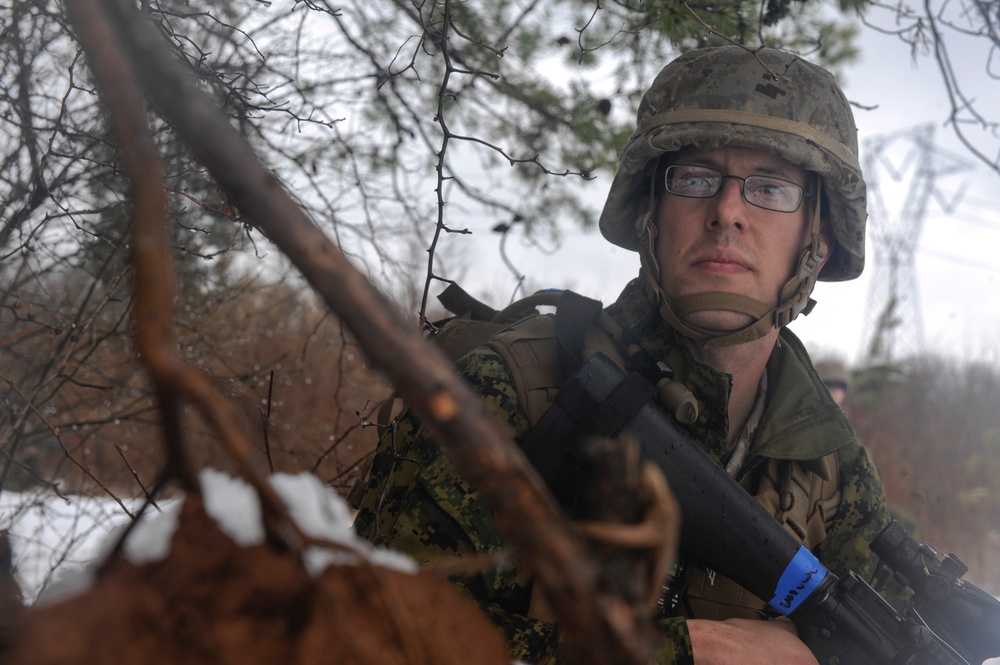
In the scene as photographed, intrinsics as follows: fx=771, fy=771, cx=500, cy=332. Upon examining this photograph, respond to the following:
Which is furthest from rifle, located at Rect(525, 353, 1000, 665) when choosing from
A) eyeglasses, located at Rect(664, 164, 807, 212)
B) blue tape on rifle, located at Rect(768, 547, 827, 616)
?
eyeglasses, located at Rect(664, 164, 807, 212)

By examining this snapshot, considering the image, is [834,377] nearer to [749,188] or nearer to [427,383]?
[749,188]

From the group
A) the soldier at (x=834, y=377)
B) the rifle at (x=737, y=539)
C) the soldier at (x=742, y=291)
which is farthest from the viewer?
the soldier at (x=834, y=377)

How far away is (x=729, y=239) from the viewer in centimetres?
248

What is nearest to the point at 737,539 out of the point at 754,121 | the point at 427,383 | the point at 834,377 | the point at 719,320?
the point at 719,320

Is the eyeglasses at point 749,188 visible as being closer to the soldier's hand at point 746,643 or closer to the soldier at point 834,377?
the soldier's hand at point 746,643

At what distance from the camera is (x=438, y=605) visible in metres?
0.74

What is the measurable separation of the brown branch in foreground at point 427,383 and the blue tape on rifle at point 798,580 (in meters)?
1.46


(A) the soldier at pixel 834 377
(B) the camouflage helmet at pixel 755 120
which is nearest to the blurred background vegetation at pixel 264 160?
(B) the camouflage helmet at pixel 755 120

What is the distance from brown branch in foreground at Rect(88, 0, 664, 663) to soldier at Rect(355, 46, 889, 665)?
54.8 inches

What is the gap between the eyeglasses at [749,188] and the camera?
2.57m

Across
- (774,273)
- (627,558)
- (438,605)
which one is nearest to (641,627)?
(627,558)

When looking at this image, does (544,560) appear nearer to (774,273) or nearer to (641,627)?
(641,627)

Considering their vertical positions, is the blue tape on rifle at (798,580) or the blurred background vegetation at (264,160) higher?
the blurred background vegetation at (264,160)

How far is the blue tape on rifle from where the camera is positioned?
6.29 feet
